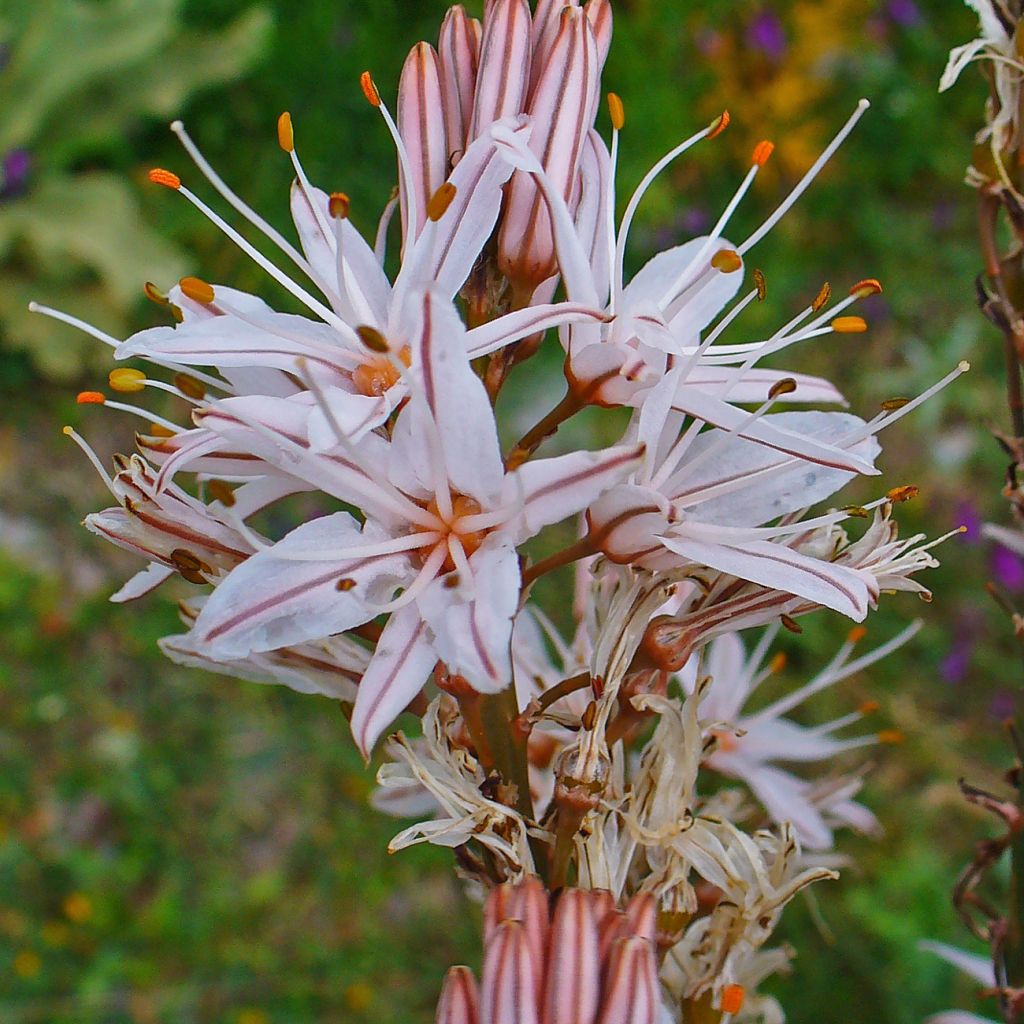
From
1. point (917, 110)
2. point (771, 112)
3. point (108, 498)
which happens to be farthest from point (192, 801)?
point (917, 110)

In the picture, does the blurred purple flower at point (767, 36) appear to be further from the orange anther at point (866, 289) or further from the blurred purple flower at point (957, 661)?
the orange anther at point (866, 289)

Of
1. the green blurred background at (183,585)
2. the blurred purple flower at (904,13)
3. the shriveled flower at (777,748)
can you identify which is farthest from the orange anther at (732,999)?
the blurred purple flower at (904,13)

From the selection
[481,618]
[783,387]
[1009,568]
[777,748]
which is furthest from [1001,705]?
[481,618]

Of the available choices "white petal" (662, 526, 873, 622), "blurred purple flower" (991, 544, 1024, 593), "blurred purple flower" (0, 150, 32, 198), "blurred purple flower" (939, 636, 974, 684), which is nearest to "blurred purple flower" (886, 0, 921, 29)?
"blurred purple flower" (991, 544, 1024, 593)

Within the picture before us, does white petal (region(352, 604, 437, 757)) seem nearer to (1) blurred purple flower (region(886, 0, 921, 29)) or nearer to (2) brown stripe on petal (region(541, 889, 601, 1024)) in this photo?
(2) brown stripe on petal (region(541, 889, 601, 1024))

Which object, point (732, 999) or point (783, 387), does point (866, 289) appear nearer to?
point (783, 387)

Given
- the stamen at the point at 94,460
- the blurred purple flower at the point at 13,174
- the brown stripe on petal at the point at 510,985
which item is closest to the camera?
the brown stripe on petal at the point at 510,985

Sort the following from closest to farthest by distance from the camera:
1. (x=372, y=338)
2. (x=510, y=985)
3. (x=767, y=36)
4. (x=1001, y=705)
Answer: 1. (x=510, y=985)
2. (x=372, y=338)
3. (x=1001, y=705)
4. (x=767, y=36)
